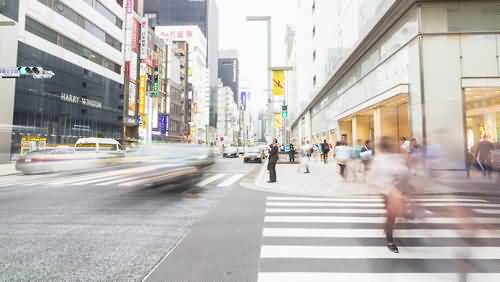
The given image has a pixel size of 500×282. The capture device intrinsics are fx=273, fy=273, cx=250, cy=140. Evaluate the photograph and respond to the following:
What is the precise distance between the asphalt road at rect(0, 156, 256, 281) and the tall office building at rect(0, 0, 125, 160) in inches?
689

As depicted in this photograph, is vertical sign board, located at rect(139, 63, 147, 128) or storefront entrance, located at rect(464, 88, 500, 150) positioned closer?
storefront entrance, located at rect(464, 88, 500, 150)

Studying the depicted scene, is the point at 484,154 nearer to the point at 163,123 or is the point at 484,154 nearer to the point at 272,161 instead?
the point at 272,161

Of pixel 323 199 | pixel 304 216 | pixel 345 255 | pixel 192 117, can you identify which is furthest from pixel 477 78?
pixel 192 117

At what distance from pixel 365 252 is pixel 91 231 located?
4624mm

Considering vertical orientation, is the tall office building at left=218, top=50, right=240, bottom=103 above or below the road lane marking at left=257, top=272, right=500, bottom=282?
above

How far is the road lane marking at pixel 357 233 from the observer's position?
15.5ft

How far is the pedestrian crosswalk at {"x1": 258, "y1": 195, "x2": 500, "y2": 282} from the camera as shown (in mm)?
3281

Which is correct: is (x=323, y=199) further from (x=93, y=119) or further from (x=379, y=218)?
(x=93, y=119)

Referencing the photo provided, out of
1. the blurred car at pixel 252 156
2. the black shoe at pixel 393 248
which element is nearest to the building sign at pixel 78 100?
the blurred car at pixel 252 156

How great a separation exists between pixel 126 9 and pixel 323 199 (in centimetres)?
5055

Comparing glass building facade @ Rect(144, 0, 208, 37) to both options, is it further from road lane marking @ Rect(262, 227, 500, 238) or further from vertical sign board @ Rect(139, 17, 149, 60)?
road lane marking @ Rect(262, 227, 500, 238)

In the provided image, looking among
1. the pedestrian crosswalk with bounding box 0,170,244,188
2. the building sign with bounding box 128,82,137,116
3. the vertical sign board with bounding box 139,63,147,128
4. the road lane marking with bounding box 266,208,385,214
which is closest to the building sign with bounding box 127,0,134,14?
the vertical sign board with bounding box 139,63,147,128

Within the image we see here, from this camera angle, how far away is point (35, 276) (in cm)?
315

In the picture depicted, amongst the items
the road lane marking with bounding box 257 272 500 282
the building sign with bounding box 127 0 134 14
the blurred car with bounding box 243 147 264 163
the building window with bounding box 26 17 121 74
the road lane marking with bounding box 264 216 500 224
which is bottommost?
the road lane marking with bounding box 257 272 500 282
